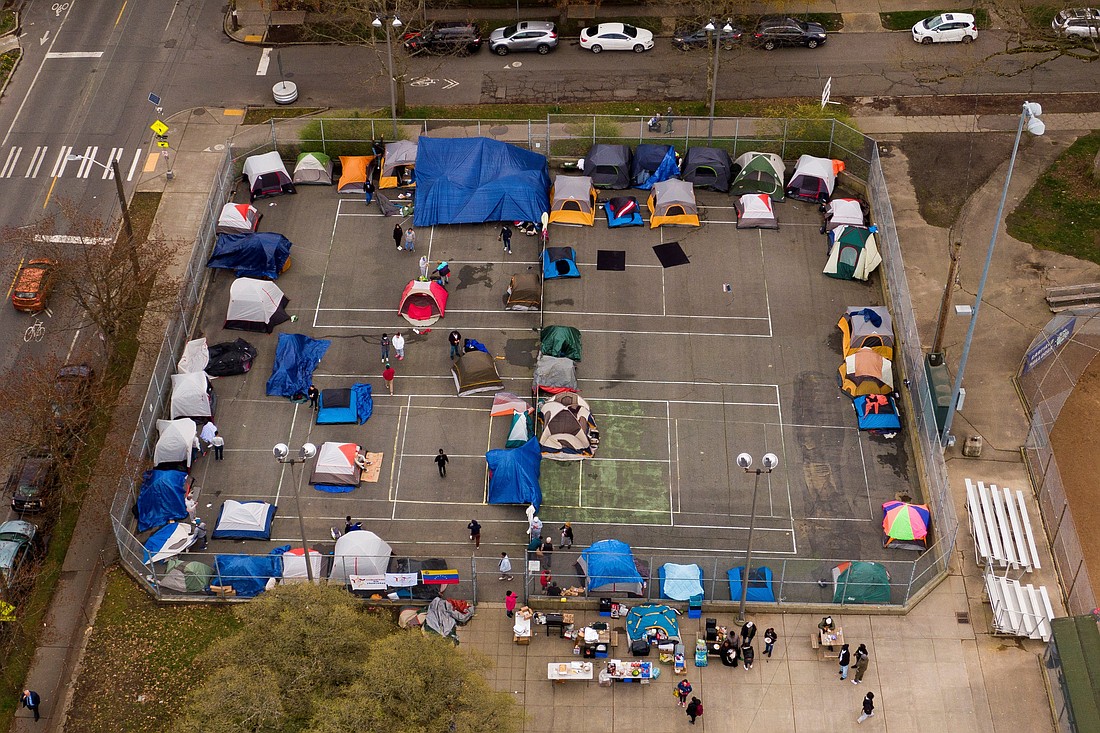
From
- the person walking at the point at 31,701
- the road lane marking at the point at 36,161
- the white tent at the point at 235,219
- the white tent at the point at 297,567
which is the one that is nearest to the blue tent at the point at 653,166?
the white tent at the point at 235,219

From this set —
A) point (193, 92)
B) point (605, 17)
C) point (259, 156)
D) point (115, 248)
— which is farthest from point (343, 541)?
point (605, 17)

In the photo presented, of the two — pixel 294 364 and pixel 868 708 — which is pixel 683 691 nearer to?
pixel 868 708

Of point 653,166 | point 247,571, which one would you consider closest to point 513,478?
point 247,571

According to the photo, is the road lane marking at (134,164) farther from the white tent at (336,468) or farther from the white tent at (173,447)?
the white tent at (336,468)

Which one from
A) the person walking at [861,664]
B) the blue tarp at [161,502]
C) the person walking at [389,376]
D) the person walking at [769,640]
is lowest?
the person walking at [861,664]

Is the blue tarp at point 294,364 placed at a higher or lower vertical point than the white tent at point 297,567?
higher

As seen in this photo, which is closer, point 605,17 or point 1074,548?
point 1074,548

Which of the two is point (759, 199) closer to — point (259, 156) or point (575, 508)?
point (575, 508)

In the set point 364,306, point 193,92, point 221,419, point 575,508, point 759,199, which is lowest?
point 575,508
